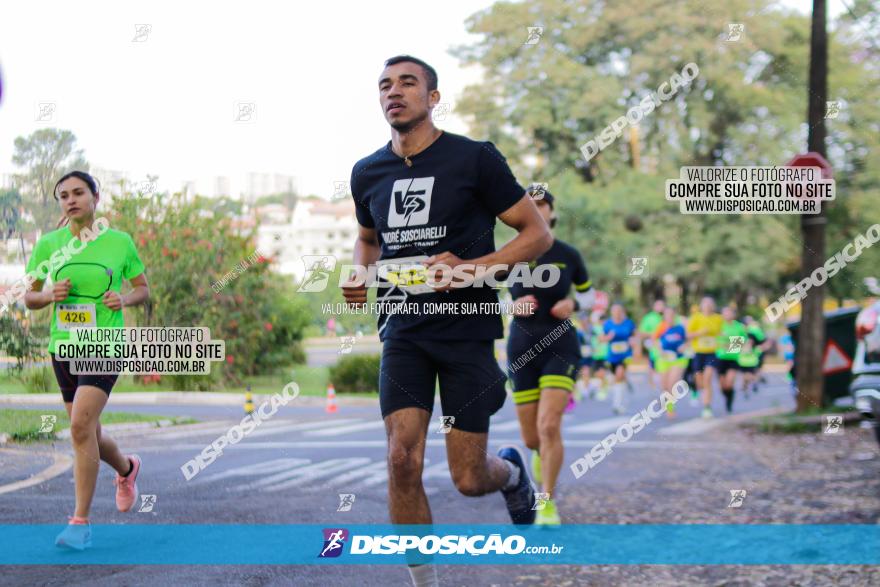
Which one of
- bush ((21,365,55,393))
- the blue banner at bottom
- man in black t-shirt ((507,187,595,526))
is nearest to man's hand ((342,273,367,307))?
the blue banner at bottom

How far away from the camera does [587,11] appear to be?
64.5ft

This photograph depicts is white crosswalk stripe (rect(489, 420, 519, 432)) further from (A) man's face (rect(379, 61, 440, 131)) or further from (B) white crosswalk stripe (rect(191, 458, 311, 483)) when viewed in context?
(A) man's face (rect(379, 61, 440, 131))

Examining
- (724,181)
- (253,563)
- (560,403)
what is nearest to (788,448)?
(724,181)

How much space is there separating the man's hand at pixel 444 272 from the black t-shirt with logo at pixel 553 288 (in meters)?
2.06

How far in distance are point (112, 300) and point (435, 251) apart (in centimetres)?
184

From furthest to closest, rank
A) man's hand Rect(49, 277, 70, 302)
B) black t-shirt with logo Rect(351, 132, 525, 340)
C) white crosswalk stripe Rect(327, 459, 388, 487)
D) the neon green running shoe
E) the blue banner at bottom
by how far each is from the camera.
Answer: white crosswalk stripe Rect(327, 459, 388, 487), the neon green running shoe, man's hand Rect(49, 277, 70, 302), the blue banner at bottom, black t-shirt with logo Rect(351, 132, 525, 340)

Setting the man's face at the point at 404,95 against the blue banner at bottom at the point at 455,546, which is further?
the blue banner at bottom at the point at 455,546

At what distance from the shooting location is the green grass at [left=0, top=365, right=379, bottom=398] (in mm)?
5586

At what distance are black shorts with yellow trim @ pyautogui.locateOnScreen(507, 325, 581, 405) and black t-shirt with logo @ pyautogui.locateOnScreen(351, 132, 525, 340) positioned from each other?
186cm

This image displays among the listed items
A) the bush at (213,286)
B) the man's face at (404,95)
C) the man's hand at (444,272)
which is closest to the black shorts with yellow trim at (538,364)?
the man's hand at (444,272)

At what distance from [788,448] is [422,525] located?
706cm

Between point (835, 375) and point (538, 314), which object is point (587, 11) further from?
point (538, 314)

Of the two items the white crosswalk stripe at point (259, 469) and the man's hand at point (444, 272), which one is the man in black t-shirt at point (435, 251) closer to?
the man's hand at point (444, 272)

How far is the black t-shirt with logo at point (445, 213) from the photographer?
11.7 feet
